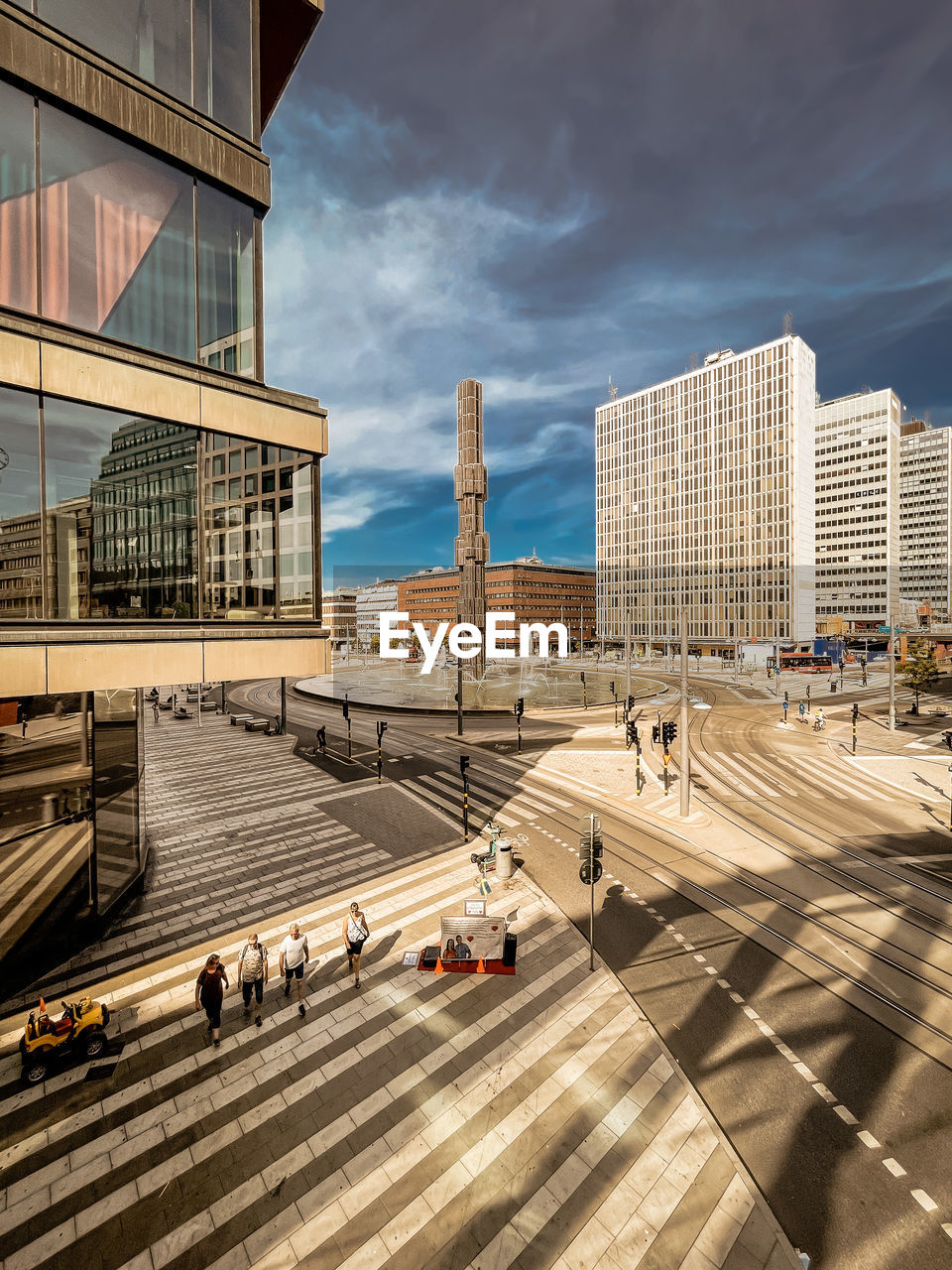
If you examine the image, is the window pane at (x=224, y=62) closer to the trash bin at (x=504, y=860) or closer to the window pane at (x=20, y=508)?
the window pane at (x=20, y=508)

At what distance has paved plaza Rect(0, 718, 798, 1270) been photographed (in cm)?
596

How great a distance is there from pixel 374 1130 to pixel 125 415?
11.1 m

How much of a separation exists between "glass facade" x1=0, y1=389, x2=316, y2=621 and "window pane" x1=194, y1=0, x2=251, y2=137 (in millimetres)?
6372

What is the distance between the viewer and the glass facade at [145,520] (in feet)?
26.9

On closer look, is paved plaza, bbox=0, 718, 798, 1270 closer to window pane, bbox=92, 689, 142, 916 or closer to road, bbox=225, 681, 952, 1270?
road, bbox=225, 681, 952, 1270

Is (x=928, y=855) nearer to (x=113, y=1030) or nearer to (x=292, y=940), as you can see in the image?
(x=292, y=940)

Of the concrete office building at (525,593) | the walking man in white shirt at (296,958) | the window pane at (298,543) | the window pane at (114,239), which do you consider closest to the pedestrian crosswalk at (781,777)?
the walking man in white shirt at (296,958)

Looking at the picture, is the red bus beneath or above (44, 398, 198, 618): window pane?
beneath

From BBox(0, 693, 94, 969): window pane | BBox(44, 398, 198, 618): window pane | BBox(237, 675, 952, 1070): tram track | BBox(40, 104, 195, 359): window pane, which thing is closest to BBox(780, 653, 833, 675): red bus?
BBox(237, 675, 952, 1070): tram track

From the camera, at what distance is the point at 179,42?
10.1 meters

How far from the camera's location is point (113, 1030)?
9.16 m

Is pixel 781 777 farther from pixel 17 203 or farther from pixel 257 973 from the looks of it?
pixel 17 203

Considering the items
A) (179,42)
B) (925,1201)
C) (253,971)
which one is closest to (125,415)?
(179,42)

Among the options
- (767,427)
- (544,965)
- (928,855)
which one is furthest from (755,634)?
(544,965)
